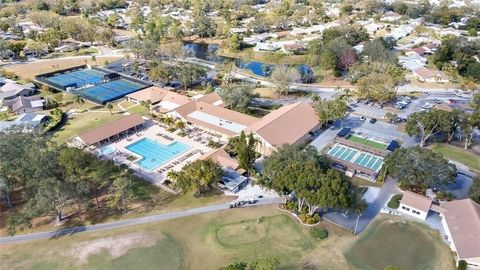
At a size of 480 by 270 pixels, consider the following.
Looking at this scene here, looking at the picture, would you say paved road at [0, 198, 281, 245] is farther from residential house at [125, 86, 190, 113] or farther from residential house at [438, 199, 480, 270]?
residential house at [125, 86, 190, 113]

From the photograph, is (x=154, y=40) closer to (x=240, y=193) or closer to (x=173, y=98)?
(x=173, y=98)

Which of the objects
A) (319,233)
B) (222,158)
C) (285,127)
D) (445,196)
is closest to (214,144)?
(222,158)

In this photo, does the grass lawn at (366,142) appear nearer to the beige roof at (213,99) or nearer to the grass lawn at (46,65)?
the beige roof at (213,99)

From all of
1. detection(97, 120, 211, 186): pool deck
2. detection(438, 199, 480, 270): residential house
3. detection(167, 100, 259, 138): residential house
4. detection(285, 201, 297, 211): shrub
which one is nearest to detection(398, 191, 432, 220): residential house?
detection(438, 199, 480, 270): residential house

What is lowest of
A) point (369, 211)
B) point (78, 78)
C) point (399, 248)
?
point (399, 248)

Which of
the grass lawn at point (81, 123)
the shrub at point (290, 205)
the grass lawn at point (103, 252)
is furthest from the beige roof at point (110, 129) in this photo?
the shrub at point (290, 205)

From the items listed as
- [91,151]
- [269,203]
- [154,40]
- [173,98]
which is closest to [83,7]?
[154,40]

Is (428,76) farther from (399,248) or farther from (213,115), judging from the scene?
(399,248)
